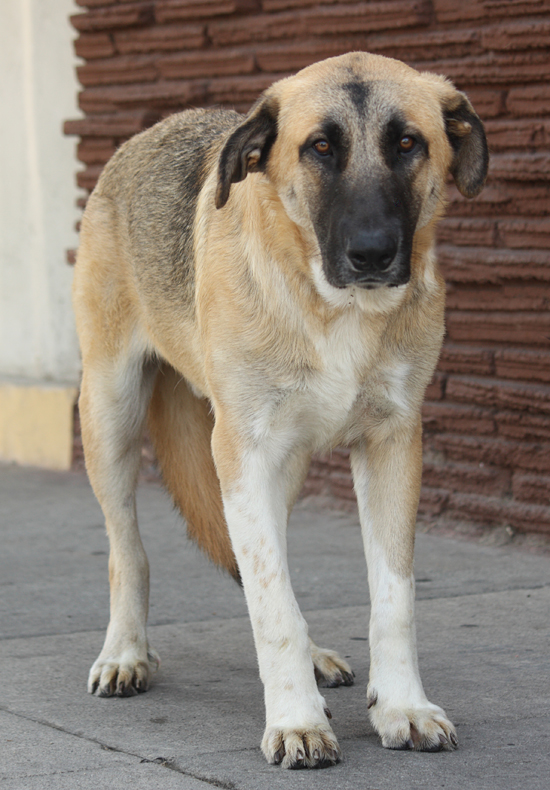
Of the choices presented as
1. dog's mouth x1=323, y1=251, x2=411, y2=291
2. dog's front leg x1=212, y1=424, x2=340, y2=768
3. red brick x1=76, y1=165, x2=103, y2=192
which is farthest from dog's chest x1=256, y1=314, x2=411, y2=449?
red brick x1=76, y1=165, x2=103, y2=192

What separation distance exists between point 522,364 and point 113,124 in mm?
3129

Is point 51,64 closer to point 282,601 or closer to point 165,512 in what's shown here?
point 165,512

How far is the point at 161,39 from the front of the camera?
6.95 metres

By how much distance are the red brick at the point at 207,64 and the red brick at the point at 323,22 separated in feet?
0.24

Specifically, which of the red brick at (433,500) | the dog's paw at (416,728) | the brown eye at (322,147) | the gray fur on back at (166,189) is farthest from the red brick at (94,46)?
the dog's paw at (416,728)

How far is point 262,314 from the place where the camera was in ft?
10.9

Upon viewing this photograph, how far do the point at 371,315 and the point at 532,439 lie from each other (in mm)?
2320

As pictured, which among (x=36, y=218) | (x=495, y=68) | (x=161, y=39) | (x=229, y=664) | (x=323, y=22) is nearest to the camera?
(x=229, y=664)

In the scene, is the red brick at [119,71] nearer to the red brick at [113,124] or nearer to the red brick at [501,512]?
the red brick at [113,124]

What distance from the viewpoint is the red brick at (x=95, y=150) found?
7285 mm

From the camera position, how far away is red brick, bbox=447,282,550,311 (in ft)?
17.6

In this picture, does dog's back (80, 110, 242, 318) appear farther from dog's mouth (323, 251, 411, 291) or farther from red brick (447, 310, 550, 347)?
red brick (447, 310, 550, 347)

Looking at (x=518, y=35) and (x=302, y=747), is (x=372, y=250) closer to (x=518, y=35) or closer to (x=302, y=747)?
(x=302, y=747)

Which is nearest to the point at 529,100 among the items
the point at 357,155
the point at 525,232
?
the point at 525,232
